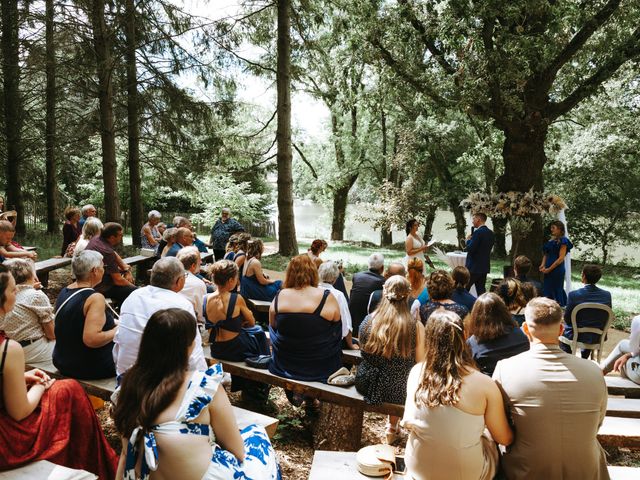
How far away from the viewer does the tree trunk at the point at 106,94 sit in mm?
10484

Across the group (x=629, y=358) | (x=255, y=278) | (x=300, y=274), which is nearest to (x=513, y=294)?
(x=629, y=358)

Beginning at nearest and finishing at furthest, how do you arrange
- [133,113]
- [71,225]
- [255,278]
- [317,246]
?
[255,278] < [317,246] < [71,225] < [133,113]

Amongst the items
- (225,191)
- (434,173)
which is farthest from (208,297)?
(434,173)

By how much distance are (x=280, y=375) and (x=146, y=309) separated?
125cm

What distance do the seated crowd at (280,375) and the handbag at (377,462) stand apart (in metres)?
0.18

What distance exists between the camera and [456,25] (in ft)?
30.3

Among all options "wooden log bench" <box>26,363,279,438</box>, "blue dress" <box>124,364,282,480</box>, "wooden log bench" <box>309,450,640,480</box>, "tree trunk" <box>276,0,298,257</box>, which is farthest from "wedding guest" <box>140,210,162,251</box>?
"blue dress" <box>124,364,282,480</box>

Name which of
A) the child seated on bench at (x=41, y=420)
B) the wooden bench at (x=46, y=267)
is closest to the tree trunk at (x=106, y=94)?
the wooden bench at (x=46, y=267)

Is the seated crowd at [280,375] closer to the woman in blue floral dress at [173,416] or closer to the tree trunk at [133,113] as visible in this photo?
the woman in blue floral dress at [173,416]

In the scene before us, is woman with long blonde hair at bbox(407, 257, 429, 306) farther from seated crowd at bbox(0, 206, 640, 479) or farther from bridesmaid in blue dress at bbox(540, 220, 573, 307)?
bridesmaid in blue dress at bbox(540, 220, 573, 307)

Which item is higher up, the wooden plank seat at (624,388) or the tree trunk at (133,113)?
the tree trunk at (133,113)

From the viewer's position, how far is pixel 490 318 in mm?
3598

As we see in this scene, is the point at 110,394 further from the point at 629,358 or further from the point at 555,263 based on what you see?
the point at 555,263

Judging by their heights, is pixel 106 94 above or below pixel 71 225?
above
